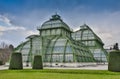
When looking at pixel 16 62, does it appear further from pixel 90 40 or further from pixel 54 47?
pixel 90 40

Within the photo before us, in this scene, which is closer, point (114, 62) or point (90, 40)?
point (114, 62)

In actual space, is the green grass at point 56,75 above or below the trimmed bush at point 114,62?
below

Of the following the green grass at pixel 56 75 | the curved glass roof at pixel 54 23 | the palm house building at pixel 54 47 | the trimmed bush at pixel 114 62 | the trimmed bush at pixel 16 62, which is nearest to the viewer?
the green grass at pixel 56 75

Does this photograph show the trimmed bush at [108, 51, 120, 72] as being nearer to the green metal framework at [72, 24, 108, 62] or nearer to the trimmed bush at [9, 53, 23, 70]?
the trimmed bush at [9, 53, 23, 70]

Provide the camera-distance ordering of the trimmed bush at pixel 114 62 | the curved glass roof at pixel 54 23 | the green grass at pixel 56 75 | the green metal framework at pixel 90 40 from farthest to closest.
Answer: the green metal framework at pixel 90 40 → the curved glass roof at pixel 54 23 → the trimmed bush at pixel 114 62 → the green grass at pixel 56 75

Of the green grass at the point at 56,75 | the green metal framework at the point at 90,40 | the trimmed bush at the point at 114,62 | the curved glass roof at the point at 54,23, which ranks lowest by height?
the green grass at the point at 56,75

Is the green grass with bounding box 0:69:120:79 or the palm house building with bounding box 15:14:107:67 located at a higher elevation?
the palm house building with bounding box 15:14:107:67

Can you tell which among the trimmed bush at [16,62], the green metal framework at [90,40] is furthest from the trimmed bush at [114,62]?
the green metal framework at [90,40]

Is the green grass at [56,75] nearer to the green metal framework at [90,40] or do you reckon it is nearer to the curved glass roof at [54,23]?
the curved glass roof at [54,23]

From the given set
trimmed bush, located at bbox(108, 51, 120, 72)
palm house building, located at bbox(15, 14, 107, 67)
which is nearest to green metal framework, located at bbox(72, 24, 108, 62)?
palm house building, located at bbox(15, 14, 107, 67)

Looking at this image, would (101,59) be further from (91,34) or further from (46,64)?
(46,64)

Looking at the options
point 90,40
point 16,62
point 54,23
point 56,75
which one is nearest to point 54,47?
point 54,23

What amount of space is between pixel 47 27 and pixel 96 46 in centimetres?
2384

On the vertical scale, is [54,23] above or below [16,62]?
above
